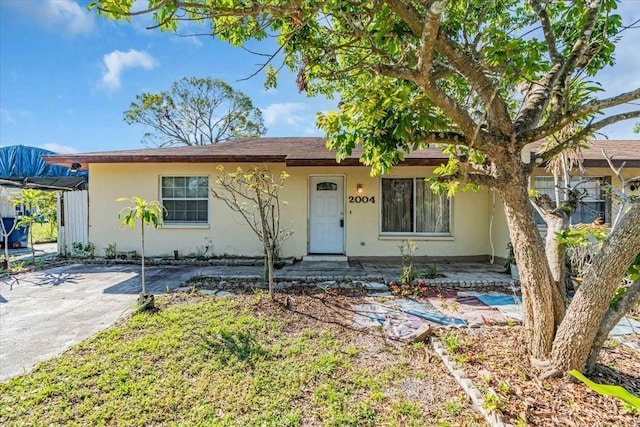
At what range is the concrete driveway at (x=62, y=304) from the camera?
152 inches

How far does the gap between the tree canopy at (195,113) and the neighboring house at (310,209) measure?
18.7 meters

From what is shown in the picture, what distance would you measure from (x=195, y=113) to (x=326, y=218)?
70.9ft

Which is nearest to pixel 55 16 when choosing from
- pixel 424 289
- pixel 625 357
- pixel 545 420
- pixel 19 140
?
pixel 424 289

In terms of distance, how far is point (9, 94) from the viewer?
44.7ft

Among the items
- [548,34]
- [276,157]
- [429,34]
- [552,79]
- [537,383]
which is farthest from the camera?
[276,157]

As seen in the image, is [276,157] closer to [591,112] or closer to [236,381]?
[236,381]

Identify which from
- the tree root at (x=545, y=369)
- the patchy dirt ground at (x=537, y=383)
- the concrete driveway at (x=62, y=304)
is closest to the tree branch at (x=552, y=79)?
the tree root at (x=545, y=369)

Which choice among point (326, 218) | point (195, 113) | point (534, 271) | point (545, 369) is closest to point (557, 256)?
point (534, 271)

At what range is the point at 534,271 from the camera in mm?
2998

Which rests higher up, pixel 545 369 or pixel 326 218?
pixel 326 218

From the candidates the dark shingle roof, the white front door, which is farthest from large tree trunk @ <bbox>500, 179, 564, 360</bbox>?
the white front door

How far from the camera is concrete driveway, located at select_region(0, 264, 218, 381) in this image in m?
3.86

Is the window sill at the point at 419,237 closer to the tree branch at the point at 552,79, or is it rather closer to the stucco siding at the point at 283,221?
the stucco siding at the point at 283,221

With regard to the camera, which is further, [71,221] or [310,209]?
[71,221]
